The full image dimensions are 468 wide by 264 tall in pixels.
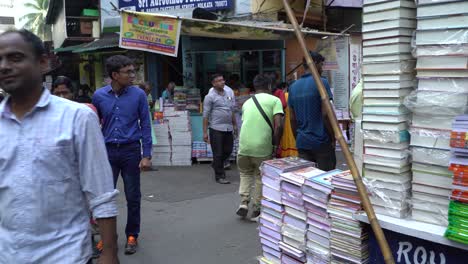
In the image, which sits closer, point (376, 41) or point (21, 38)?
point (21, 38)

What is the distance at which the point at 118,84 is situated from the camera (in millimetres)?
4340

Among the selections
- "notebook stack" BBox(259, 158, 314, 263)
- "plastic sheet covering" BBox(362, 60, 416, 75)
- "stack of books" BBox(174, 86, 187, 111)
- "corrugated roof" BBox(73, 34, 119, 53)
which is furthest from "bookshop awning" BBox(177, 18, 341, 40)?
"plastic sheet covering" BBox(362, 60, 416, 75)

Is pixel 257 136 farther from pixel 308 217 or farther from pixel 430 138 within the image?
pixel 430 138

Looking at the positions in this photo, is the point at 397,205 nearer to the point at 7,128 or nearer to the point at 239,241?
the point at 7,128

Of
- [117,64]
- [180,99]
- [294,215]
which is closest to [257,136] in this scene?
[117,64]

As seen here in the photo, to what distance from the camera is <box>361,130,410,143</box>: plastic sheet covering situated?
224 cm

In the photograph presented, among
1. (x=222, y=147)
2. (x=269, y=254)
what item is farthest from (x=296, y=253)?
(x=222, y=147)

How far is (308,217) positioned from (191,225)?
110 inches

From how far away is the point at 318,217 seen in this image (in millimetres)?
2727

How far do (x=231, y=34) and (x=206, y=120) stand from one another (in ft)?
7.40

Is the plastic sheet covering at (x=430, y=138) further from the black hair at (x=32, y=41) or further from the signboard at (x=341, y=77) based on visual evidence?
the signboard at (x=341, y=77)

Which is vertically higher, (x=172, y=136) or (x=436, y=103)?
(x=436, y=103)

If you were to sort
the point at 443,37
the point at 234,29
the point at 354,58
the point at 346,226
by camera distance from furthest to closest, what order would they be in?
the point at 354,58
the point at 234,29
the point at 346,226
the point at 443,37

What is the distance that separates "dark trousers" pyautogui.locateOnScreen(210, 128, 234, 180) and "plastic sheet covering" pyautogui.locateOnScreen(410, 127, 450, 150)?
5.28 m
